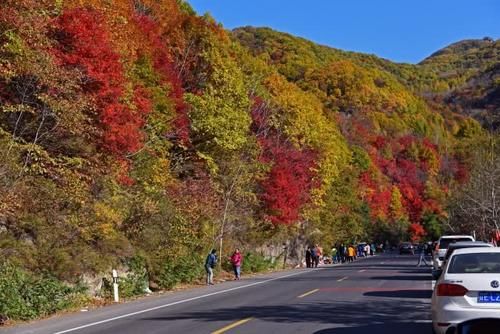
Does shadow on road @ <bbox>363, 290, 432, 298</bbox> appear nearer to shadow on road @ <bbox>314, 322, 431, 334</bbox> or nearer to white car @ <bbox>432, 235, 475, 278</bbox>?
white car @ <bbox>432, 235, 475, 278</bbox>

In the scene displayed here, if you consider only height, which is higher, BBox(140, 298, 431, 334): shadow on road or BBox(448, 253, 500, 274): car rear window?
BBox(448, 253, 500, 274): car rear window

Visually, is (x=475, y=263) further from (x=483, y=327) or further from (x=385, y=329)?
(x=483, y=327)

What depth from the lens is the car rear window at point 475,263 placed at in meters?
10.3

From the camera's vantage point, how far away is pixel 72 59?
845 inches

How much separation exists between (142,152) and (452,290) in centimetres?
2127

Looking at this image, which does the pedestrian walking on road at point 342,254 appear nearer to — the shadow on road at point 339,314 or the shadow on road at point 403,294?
the shadow on road at point 403,294

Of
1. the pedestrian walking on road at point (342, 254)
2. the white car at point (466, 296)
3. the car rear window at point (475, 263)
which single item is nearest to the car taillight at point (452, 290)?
the white car at point (466, 296)

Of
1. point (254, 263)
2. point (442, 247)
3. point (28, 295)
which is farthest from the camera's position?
point (254, 263)

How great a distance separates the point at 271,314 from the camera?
15461 millimetres

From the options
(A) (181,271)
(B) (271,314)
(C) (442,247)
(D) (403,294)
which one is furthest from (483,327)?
(A) (181,271)

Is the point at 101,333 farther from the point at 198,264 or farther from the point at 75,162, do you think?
the point at 198,264

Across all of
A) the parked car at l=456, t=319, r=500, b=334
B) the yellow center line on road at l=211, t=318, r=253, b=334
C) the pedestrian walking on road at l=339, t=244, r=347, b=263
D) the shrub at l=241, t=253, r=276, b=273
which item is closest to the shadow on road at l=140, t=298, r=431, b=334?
the yellow center line on road at l=211, t=318, r=253, b=334

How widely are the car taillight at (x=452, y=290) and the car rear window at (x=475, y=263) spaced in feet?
1.50

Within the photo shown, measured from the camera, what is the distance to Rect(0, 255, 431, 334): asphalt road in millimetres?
13125
